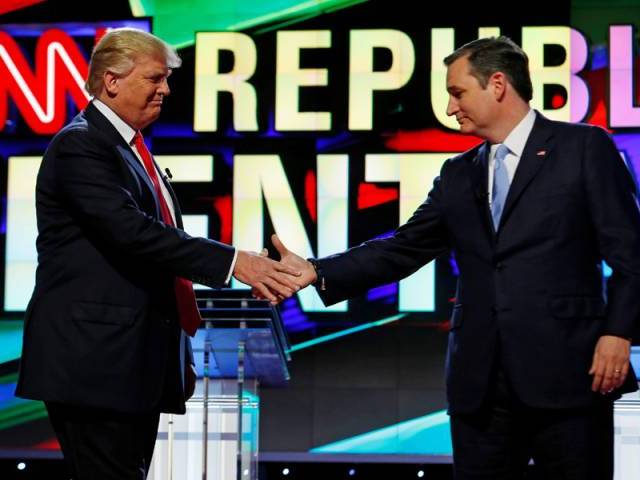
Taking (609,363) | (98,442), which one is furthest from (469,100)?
(98,442)

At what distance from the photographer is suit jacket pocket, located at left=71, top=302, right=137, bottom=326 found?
8.86 ft

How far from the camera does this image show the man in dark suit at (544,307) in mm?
2676

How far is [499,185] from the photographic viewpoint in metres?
2.85

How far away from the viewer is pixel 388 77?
718 centimetres

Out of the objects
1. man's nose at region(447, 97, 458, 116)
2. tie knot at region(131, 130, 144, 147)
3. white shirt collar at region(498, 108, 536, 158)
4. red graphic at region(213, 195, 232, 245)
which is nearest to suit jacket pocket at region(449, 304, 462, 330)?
white shirt collar at region(498, 108, 536, 158)

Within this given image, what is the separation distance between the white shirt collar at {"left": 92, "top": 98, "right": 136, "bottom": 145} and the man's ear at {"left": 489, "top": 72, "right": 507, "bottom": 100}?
873mm

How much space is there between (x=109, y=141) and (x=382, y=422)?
448 centimetres

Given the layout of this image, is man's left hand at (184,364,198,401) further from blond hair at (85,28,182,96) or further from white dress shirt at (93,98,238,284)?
blond hair at (85,28,182,96)

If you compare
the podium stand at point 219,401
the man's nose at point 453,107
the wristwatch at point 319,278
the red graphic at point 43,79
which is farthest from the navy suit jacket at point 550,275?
the red graphic at point 43,79

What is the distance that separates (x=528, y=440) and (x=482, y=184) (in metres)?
0.60

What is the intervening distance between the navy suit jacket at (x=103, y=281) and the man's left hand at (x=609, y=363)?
893 millimetres

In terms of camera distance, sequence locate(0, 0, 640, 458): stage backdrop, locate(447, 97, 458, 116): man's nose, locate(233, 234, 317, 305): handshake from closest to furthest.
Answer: locate(447, 97, 458, 116): man's nose, locate(233, 234, 317, 305): handshake, locate(0, 0, 640, 458): stage backdrop

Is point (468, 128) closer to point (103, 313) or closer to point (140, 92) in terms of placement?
point (140, 92)

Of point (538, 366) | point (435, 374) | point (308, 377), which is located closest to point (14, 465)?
point (308, 377)
